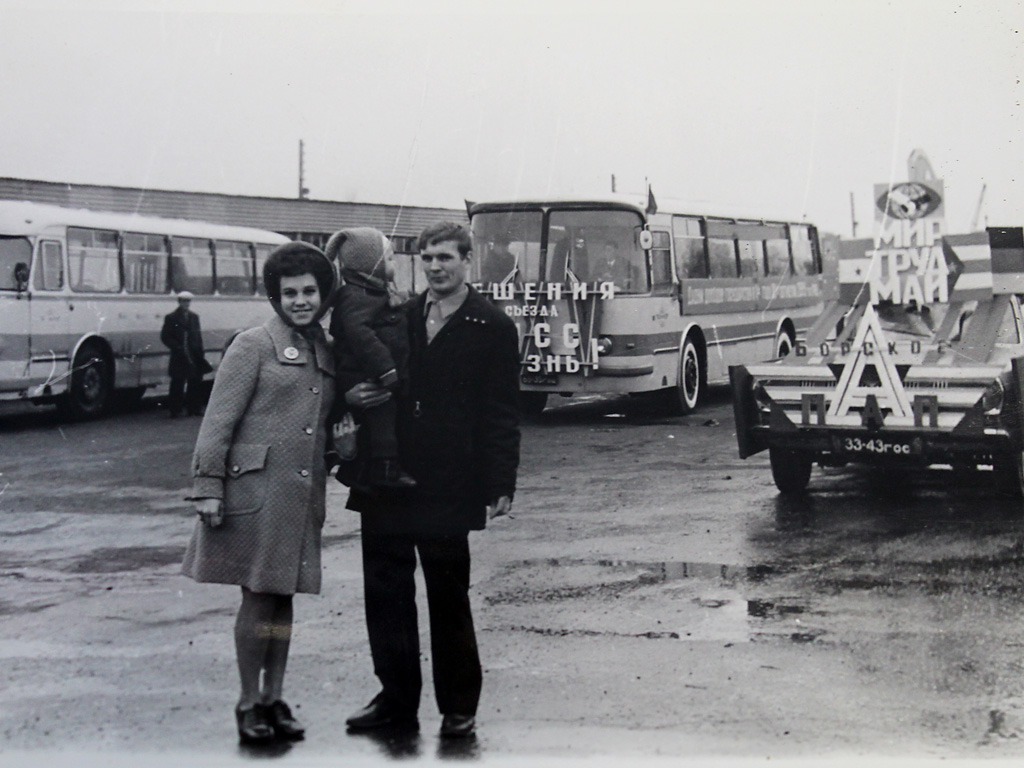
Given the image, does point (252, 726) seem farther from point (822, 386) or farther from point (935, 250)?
point (935, 250)

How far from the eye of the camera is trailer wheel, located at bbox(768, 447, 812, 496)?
1004cm

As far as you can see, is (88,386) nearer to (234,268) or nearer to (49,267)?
(49,267)

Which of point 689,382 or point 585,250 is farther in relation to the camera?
point 689,382

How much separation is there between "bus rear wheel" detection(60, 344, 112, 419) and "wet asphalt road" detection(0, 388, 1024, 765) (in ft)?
24.2

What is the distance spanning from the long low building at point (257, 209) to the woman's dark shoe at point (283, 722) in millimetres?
28887

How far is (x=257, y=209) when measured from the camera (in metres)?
39.8

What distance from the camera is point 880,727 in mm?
4582

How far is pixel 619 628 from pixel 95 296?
15235 millimetres

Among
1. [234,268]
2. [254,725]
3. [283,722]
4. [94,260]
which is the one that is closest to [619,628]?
[283,722]

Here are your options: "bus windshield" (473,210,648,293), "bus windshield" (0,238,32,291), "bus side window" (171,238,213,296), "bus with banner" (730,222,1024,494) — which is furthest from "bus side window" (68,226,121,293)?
"bus with banner" (730,222,1024,494)

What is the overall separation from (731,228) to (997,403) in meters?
11.8

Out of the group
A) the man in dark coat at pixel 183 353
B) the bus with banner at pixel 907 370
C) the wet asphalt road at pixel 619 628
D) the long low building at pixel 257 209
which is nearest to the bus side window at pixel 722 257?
the man in dark coat at pixel 183 353

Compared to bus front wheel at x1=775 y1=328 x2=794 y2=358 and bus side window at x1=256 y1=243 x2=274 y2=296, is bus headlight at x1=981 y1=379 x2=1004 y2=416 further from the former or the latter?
bus side window at x1=256 y1=243 x2=274 y2=296

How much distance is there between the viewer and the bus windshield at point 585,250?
54.0ft
